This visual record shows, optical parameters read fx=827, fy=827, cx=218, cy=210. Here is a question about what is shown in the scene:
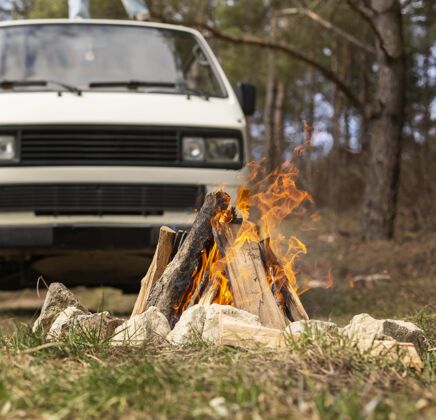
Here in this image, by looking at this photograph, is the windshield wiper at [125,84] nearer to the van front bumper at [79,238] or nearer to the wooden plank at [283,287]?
the van front bumper at [79,238]

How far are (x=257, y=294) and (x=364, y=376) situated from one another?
1250 millimetres

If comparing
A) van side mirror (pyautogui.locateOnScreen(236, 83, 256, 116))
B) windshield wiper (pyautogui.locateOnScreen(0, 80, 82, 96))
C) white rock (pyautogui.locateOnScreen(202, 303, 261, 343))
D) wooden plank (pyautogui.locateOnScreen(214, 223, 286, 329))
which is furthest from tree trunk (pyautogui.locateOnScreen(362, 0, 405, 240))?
white rock (pyautogui.locateOnScreen(202, 303, 261, 343))

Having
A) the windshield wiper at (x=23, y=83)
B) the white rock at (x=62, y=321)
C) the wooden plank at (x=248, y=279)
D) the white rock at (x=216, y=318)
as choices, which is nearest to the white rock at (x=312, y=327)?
the white rock at (x=216, y=318)

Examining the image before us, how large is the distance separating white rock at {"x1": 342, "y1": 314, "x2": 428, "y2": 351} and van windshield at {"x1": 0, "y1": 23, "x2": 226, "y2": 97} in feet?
11.6

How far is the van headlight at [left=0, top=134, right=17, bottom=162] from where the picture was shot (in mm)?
6289

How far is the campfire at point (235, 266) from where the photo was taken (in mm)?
4441

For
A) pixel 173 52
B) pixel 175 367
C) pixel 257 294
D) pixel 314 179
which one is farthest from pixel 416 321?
pixel 314 179

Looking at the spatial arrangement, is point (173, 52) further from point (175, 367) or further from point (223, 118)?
point (175, 367)

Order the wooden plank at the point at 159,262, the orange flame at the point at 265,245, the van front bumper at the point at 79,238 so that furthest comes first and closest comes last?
the van front bumper at the point at 79,238 < the wooden plank at the point at 159,262 < the orange flame at the point at 265,245

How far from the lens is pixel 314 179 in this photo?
974 inches

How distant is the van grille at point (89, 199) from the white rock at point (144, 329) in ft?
7.13

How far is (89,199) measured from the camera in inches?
248

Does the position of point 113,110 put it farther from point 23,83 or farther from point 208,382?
point 208,382

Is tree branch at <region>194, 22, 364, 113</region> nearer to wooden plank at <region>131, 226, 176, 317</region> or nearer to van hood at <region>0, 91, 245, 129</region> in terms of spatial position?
van hood at <region>0, 91, 245, 129</region>
